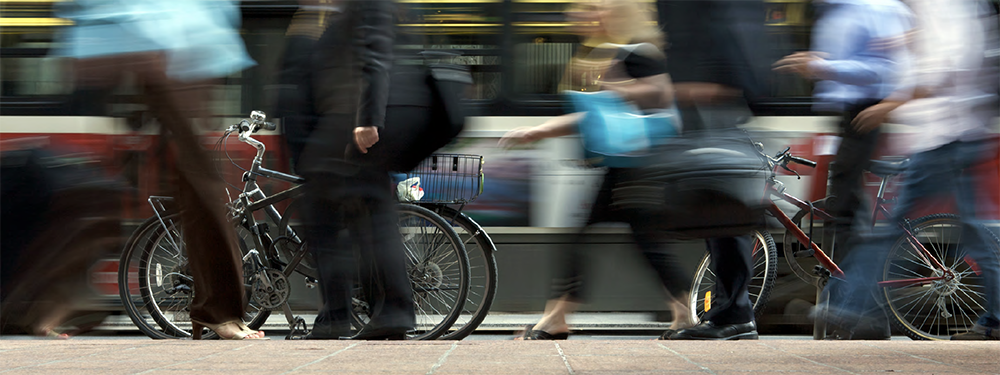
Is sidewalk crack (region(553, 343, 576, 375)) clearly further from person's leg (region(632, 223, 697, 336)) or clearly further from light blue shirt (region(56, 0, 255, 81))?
light blue shirt (region(56, 0, 255, 81))

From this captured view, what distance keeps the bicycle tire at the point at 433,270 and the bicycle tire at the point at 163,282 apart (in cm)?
97

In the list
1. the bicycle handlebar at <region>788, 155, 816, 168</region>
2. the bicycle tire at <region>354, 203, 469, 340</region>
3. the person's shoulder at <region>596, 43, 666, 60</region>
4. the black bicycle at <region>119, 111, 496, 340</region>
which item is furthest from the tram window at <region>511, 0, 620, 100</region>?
the person's shoulder at <region>596, 43, 666, 60</region>

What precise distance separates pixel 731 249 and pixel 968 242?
3.72 feet

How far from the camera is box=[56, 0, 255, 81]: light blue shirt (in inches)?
134

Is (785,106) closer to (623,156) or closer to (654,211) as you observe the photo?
(623,156)

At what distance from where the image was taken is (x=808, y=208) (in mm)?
5270

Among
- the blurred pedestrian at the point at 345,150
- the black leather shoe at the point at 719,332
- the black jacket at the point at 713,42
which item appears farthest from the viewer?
the black leather shoe at the point at 719,332

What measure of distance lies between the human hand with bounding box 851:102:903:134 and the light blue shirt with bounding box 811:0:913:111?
69 mm

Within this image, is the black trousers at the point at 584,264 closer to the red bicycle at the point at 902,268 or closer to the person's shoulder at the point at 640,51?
the person's shoulder at the point at 640,51

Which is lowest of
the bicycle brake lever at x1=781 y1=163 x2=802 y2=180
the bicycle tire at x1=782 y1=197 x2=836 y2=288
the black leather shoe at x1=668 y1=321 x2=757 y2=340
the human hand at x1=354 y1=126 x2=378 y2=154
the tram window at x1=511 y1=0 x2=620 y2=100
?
the black leather shoe at x1=668 y1=321 x2=757 y2=340

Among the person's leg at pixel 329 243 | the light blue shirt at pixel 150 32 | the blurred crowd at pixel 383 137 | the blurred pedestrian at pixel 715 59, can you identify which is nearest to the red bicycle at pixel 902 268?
the blurred crowd at pixel 383 137

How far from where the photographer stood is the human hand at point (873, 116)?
3.98 metres

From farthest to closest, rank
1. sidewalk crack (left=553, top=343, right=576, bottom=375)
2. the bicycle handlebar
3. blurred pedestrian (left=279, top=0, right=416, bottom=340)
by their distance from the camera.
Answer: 1. the bicycle handlebar
2. blurred pedestrian (left=279, top=0, right=416, bottom=340)
3. sidewalk crack (left=553, top=343, right=576, bottom=375)

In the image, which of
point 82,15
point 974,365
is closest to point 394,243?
point 82,15
